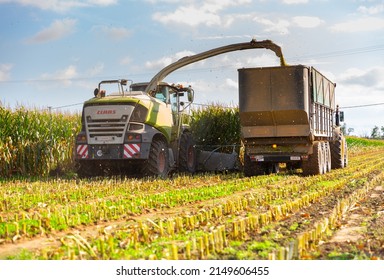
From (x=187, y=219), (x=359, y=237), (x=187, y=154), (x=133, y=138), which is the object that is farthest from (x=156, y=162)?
(x=359, y=237)

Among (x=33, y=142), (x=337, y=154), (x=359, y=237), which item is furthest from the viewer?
(x=337, y=154)

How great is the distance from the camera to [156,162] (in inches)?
560

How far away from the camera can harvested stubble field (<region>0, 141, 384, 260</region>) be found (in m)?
5.62

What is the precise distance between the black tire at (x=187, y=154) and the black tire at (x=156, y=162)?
1379 mm

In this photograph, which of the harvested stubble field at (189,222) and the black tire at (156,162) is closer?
the harvested stubble field at (189,222)

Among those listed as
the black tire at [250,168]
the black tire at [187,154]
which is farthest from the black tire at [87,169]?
the black tire at [250,168]

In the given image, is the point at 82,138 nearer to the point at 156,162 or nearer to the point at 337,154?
the point at 156,162

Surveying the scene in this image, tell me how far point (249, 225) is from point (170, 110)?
9.07 m

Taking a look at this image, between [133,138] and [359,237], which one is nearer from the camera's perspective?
[359,237]

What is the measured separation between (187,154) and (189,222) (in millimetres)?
9215

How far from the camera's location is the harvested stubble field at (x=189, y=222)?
5621mm

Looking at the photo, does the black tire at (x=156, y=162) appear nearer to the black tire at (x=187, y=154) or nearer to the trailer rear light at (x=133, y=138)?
the trailer rear light at (x=133, y=138)

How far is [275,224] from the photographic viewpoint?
722 cm

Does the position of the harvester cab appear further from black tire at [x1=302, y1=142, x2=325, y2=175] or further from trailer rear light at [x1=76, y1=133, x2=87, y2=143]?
black tire at [x1=302, y1=142, x2=325, y2=175]
